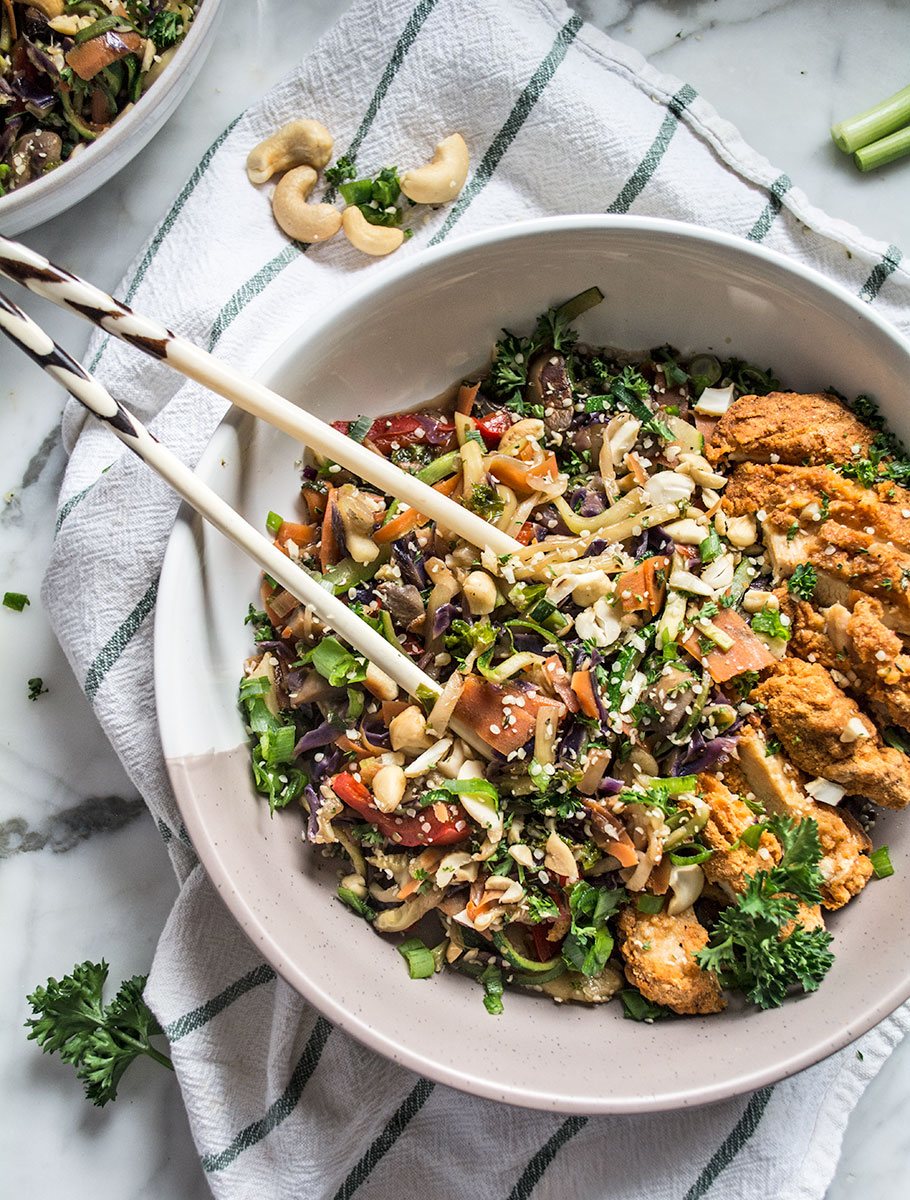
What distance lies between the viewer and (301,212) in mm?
3023

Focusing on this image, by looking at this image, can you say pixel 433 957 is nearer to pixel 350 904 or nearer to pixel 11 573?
pixel 350 904

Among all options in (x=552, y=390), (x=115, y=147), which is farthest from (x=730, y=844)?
(x=115, y=147)

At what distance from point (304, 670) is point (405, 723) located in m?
0.41

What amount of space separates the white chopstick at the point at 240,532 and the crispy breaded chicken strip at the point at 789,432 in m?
1.11

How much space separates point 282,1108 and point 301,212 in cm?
279

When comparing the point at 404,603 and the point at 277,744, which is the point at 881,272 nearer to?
the point at 404,603

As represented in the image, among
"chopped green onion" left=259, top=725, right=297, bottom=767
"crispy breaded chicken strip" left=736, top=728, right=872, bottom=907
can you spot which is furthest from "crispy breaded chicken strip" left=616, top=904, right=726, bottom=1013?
"chopped green onion" left=259, top=725, right=297, bottom=767

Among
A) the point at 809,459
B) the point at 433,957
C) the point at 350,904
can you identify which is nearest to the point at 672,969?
the point at 433,957

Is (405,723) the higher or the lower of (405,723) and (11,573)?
the higher

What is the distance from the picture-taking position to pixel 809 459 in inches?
107

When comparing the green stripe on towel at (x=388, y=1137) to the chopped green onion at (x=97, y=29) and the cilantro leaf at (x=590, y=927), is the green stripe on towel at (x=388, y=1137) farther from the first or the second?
the chopped green onion at (x=97, y=29)

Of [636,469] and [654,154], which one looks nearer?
[636,469]

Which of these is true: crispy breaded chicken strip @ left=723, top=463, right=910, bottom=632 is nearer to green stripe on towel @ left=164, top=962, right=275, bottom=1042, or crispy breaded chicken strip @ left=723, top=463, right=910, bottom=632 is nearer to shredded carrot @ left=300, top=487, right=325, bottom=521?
shredded carrot @ left=300, top=487, right=325, bottom=521

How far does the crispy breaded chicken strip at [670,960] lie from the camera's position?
101 inches
